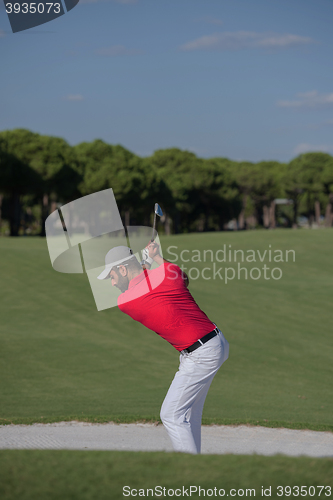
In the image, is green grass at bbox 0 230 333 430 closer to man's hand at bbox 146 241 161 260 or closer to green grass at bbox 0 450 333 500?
man's hand at bbox 146 241 161 260

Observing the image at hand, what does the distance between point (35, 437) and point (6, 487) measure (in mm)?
3873

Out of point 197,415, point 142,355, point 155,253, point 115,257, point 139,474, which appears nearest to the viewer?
point 139,474

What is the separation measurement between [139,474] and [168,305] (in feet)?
5.57

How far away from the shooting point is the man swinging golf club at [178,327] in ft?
15.5

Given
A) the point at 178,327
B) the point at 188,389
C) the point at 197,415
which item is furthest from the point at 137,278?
the point at 197,415

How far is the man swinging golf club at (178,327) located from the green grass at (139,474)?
114 centimetres

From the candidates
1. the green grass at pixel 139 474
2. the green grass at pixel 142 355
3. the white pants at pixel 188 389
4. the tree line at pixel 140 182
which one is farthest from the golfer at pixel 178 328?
the tree line at pixel 140 182

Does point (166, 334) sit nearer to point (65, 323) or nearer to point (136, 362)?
point (136, 362)

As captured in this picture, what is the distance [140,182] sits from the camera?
177ft

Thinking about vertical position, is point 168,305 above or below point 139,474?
above

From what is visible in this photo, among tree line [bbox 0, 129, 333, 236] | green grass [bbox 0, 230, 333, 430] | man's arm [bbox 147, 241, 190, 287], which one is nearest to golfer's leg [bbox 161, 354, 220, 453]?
man's arm [bbox 147, 241, 190, 287]

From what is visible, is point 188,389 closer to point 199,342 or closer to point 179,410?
point 179,410

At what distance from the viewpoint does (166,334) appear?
486 centimetres

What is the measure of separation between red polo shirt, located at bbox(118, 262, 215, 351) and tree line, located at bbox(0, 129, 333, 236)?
133 feet
